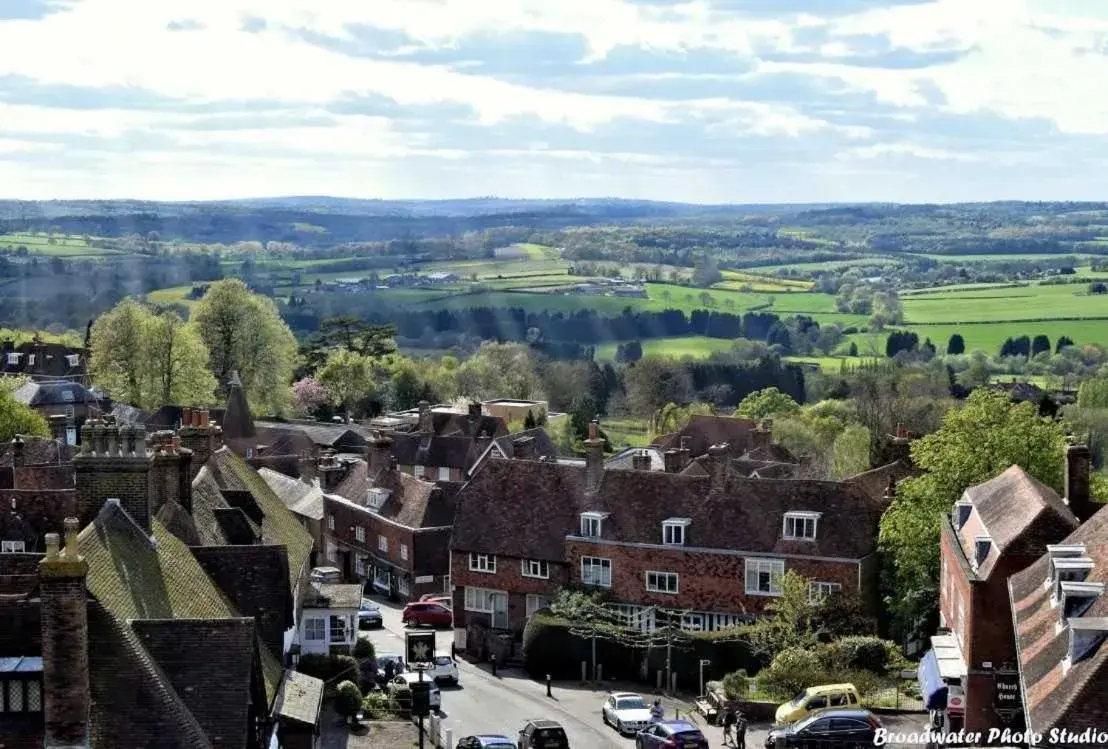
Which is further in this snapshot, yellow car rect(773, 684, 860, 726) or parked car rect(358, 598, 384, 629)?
parked car rect(358, 598, 384, 629)

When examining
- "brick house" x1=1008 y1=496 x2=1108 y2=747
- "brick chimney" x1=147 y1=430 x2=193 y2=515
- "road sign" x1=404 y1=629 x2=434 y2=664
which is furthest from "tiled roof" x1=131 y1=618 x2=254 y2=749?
"road sign" x1=404 y1=629 x2=434 y2=664

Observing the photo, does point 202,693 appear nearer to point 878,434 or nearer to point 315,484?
point 315,484

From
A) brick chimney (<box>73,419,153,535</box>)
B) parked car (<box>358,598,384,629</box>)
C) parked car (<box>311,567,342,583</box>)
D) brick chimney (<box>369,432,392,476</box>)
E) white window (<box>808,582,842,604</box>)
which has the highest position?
brick chimney (<box>73,419,153,535</box>)

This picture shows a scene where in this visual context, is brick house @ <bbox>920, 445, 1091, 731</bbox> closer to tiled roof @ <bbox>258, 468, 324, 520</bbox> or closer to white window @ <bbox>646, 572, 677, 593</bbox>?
white window @ <bbox>646, 572, 677, 593</bbox>

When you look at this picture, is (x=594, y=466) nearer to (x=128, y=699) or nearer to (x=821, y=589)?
(x=821, y=589)

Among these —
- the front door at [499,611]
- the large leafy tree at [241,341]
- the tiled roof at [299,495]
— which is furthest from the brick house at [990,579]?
the large leafy tree at [241,341]

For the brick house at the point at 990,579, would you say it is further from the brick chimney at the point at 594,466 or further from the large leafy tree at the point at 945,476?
the brick chimney at the point at 594,466
